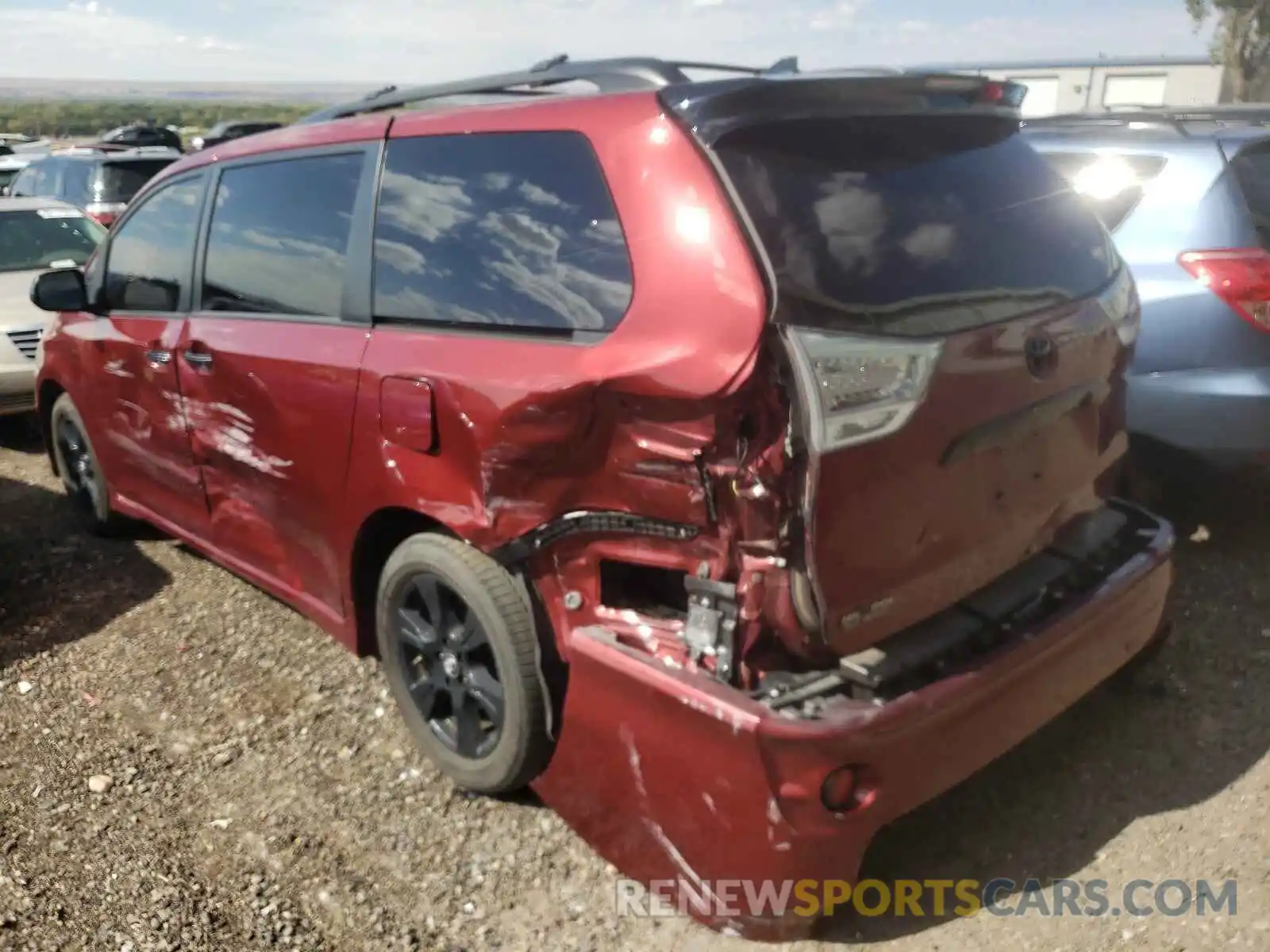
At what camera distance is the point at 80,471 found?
5188 millimetres

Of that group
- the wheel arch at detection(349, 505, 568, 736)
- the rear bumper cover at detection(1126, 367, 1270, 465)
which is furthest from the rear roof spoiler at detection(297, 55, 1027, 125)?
the rear bumper cover at detection(1126, 367, 1270, 465)

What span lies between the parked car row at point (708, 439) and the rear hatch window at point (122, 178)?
10.0 metres

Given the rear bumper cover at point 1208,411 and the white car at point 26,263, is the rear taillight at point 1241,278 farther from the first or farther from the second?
the white car at point 26,263

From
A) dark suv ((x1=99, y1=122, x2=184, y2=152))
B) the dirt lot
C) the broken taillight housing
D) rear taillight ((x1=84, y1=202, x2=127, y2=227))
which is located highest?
dark suv ((x1=99, y1=122, x2=184, y2=152))

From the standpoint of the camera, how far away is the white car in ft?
22.2

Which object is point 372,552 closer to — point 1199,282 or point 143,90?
point 1199,282

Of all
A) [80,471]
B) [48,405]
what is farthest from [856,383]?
[48,405]

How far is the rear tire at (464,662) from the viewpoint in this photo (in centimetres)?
263

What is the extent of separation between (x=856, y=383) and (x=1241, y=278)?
2.37 m

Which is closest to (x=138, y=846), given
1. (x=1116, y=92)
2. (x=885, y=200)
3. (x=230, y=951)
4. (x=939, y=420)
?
→ (x=230, y=951)

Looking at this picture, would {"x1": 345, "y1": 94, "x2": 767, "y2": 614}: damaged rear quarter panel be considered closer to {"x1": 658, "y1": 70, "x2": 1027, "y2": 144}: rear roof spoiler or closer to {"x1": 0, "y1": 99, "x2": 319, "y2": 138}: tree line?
{"x1": 658, "y1": 70, "x2": 1027, "y2": 144}: rear roof spoiler

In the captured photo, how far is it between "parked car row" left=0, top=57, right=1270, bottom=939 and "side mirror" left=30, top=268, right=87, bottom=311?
1.47 m

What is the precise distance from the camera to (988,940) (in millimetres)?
2389

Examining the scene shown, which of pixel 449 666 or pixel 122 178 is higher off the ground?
pixel 122 178
